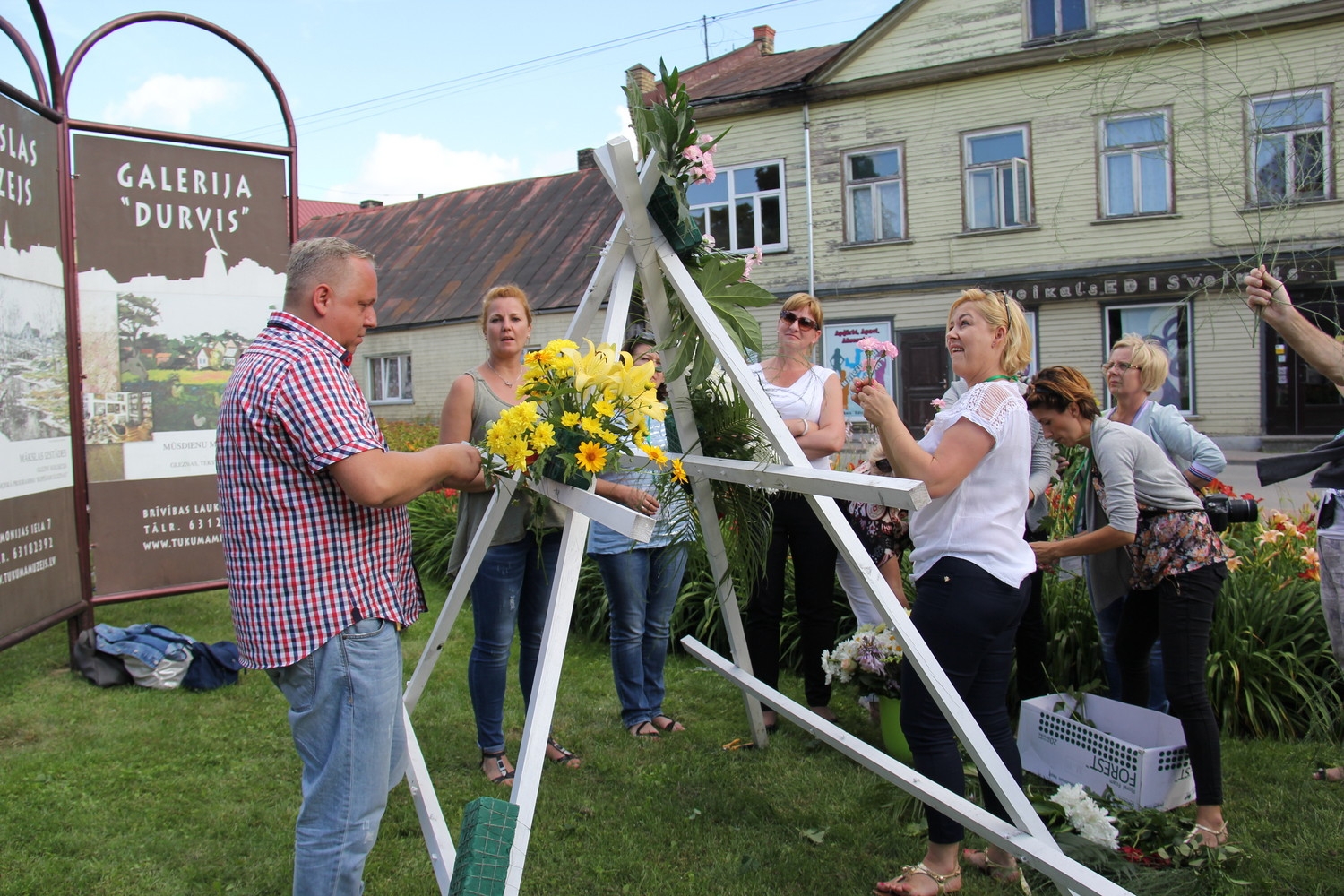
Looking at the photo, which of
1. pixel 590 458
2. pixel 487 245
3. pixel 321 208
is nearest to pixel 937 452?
pixel 590 458

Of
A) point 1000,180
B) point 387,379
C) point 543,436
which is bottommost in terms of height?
point 543,436

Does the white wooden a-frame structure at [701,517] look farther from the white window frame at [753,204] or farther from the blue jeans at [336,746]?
the white window frame at [753,204]

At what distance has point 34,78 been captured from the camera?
470 centimetres

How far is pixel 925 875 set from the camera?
278 cm

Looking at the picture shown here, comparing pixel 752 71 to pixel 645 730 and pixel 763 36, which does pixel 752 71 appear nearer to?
pixel 763 36

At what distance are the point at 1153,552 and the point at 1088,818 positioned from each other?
93 cm

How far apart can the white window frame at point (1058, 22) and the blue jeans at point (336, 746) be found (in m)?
17.1

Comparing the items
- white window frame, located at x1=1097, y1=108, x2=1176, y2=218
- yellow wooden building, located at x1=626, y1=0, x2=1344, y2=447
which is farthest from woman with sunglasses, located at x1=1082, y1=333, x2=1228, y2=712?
white window frame, located at x1=1097, y1=108, x2=1176, y2=218

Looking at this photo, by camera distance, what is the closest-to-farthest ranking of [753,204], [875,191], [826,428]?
[826,428] < [875,191] < [753,204]

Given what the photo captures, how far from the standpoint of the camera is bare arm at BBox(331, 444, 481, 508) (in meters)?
2.02

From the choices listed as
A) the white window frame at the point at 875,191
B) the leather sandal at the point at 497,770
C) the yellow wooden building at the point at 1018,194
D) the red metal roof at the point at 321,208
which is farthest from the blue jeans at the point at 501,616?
the red metal roof at the point at 321,208

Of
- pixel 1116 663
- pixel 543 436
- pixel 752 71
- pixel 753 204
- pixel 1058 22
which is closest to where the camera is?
pixel 543 436

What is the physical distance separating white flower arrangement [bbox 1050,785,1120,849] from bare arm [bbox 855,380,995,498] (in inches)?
50.0

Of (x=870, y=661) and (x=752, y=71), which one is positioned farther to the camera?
(x=752, y=71)
